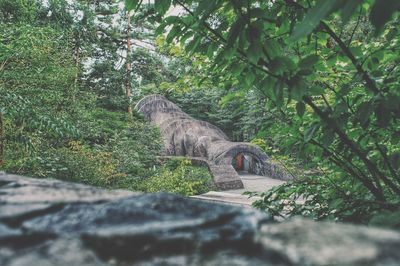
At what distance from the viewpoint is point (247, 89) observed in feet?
6.26

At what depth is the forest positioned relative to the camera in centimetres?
125

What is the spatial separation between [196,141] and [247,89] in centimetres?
1901

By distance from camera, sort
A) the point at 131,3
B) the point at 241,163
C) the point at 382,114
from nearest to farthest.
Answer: the point at 382,114 < the point at 131,3 < the point at 241,163

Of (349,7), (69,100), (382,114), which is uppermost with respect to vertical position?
(69,100)

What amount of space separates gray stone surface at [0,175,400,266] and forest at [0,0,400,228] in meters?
0.46

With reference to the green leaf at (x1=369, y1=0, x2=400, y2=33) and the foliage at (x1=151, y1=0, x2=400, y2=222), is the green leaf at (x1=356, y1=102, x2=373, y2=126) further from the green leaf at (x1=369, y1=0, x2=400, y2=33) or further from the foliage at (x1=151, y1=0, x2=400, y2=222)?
the green leaf at (x1=369, y1=0, x2=400, y2=33)

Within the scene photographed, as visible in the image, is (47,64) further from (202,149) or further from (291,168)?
(202,149)

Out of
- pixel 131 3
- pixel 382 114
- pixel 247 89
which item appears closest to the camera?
pixel 382 114

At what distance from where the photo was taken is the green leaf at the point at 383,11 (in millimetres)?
620

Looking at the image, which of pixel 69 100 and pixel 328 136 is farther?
pixel 69 100

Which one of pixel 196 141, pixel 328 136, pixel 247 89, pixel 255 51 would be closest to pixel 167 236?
pixel 255 51

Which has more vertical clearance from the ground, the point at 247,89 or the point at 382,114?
the point at 247,89

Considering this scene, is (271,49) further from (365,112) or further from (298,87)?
(365,112)

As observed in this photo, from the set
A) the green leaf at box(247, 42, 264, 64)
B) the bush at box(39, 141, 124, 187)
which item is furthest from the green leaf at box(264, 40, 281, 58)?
the bush at box(39, 141, 124, 187)
